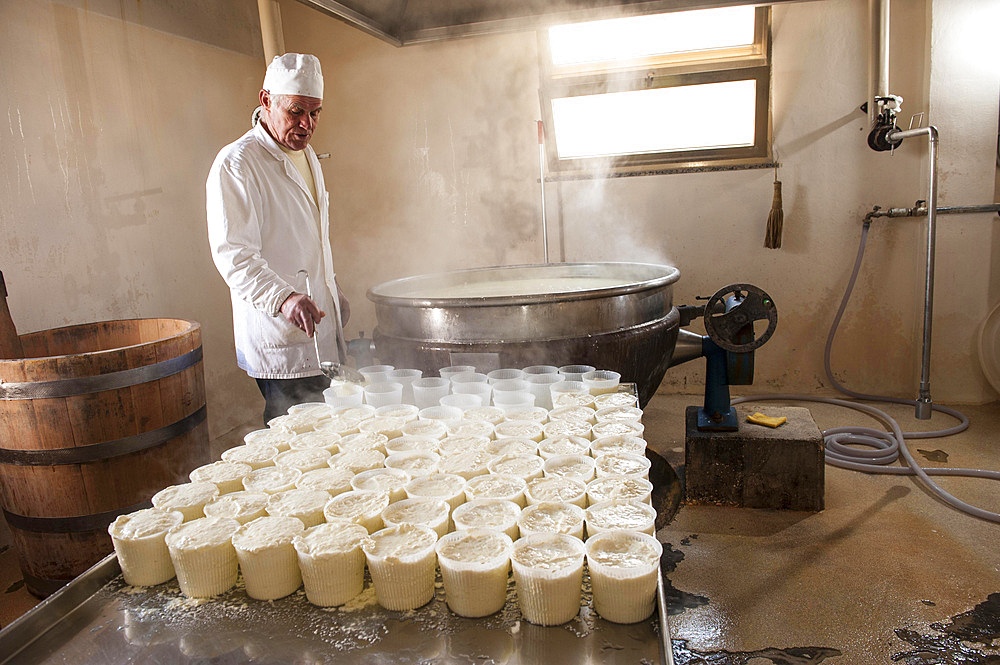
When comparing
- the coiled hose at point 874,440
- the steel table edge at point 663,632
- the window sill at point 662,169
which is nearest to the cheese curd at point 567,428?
the steel table edge at point 663,632

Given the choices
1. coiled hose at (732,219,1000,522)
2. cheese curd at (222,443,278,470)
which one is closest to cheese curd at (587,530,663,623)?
cheese curd at (222,443,278,470)

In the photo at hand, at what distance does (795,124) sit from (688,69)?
781mm

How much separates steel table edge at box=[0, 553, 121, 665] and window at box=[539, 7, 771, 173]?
400 cm

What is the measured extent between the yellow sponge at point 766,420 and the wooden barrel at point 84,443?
248 centimetres

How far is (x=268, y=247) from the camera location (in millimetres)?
2535

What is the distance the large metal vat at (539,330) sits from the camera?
255 cm

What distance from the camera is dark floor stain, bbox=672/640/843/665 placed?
1.97 m

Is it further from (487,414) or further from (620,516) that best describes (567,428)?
(620,516)

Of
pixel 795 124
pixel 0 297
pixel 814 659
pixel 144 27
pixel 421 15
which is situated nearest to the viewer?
pixel 814 659

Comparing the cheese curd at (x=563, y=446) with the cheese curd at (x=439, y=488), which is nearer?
the cheese curd at (x=439, y=488)

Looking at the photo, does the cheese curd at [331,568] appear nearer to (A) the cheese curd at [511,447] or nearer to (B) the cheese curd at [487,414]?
(A) the cheese curd at [511,447]

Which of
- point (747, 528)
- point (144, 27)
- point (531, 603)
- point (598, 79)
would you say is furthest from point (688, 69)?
point (531, 603)

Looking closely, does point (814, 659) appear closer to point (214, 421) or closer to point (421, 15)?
point (421, 15)

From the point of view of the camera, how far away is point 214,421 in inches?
165
